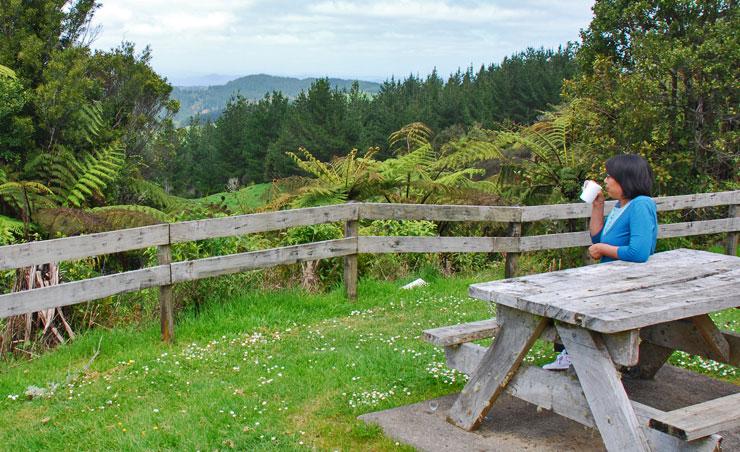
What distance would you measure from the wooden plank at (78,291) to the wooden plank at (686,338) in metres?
3.63

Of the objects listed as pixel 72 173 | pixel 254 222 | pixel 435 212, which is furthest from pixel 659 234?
pixel 72 173

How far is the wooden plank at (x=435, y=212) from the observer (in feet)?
23.7

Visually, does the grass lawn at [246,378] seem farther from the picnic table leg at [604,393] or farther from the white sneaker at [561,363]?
the picnic table leg at [604,393]

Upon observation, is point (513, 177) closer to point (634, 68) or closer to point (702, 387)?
point (634, 68)

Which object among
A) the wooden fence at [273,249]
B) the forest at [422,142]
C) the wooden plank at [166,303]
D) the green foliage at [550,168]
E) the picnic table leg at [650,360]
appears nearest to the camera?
the picnic table leg at [650,360]

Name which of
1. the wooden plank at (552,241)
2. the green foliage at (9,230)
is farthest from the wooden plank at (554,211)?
the green foliage at (9,230)

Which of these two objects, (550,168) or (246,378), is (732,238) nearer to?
(550,168)

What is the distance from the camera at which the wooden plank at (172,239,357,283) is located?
6.04 metres

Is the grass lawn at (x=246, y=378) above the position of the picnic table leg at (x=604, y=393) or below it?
below

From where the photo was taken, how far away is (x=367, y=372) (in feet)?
17.0

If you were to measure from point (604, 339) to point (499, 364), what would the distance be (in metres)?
0.65

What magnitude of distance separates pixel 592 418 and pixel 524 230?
7.62 metres

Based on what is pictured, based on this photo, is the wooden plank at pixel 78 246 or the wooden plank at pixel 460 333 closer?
the wooden plank at pixel 460 333

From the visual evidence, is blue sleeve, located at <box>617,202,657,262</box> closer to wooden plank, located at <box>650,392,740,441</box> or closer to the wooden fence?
wooden plank, located at <box>650,392,740,441</box>
